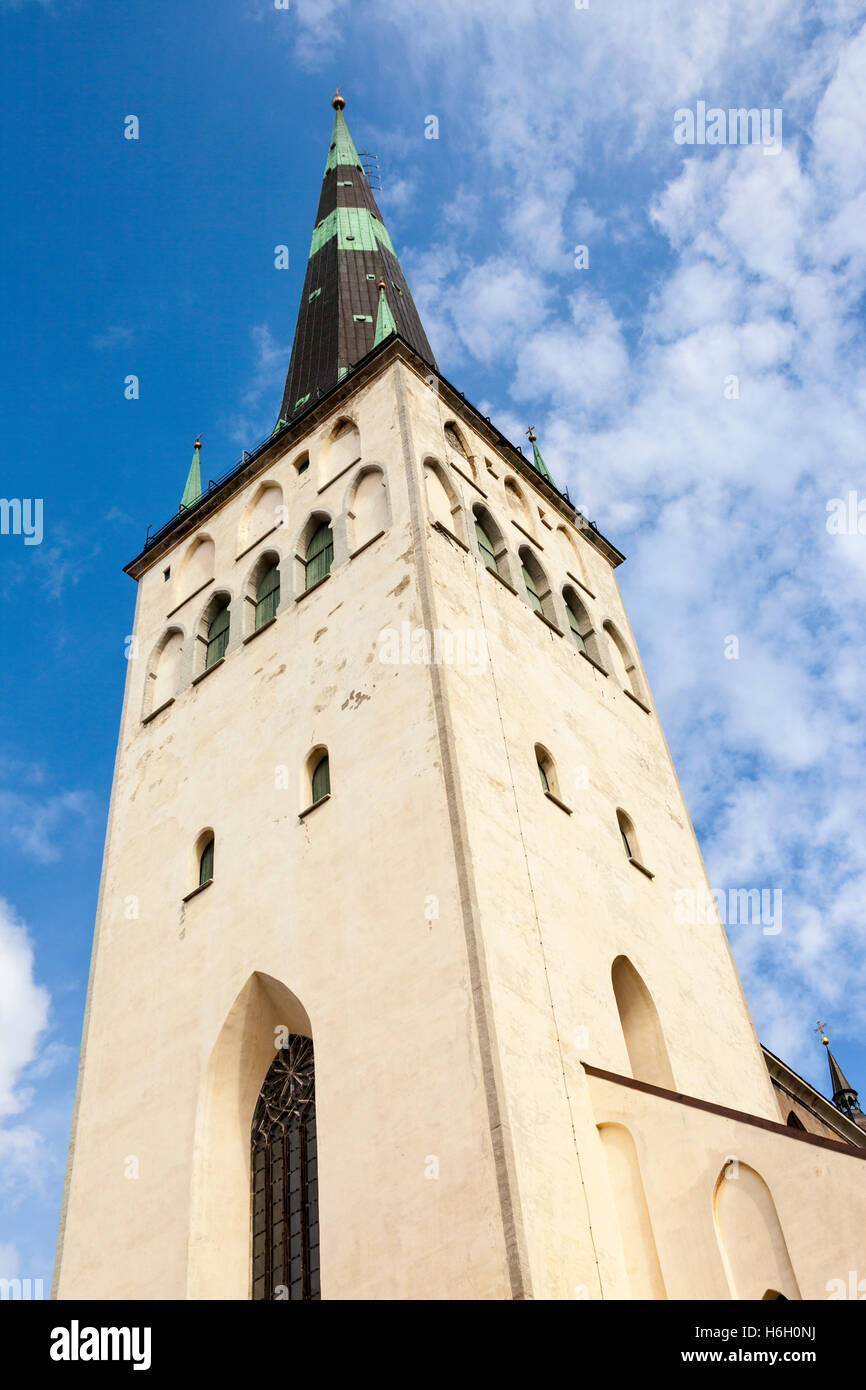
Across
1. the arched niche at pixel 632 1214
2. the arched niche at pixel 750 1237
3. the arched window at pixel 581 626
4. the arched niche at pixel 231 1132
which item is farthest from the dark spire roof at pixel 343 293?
the arched niche at pixel 750 1237

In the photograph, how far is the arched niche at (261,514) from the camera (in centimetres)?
2367

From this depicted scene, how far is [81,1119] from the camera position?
17.4 meters

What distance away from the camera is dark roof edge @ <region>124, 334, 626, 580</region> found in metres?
23.8

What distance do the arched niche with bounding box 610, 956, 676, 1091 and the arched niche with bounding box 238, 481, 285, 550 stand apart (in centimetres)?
1051

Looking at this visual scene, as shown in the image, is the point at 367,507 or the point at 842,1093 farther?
the point at 842,1093

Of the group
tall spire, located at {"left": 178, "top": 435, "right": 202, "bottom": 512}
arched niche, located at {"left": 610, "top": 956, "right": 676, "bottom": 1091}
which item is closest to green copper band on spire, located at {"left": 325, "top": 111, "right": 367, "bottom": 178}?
tall spire, located at {"left": 178, "top": 435, "right": 202, "bottom": 512}

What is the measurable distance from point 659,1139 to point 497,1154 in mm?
2547

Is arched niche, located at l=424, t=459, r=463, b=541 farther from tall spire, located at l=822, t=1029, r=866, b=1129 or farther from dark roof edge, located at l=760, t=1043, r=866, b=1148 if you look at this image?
tall spire, located at l=822, t=1029, r=866, b=1129

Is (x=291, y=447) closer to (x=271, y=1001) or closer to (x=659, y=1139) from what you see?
(x=271, y=1001)

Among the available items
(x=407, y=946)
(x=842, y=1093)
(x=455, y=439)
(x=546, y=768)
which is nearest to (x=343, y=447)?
(x=455, y=439)

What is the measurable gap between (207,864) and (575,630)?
837 centimetres

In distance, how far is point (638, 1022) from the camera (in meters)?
17.2

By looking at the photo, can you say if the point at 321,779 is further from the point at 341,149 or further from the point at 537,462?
the point at 341,149
